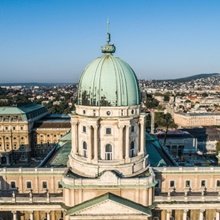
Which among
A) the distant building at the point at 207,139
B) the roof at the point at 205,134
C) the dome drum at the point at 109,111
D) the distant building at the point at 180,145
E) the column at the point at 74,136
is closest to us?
the dome drum at the point at 109,111

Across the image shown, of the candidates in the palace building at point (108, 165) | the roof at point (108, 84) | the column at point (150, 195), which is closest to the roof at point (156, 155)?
the palace building at point (108, 165)

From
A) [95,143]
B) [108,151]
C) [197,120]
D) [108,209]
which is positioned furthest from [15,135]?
[197,120]

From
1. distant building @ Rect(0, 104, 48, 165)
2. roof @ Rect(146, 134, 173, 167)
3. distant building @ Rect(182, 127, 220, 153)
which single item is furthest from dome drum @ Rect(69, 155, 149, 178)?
distant building @ Rect(182, 127, 220, 153)

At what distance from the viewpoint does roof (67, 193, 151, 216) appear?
127 ft

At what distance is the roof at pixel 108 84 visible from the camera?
38.8 m

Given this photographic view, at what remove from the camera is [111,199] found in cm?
3862

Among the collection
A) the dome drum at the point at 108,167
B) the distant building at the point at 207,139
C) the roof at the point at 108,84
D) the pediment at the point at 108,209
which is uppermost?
the roof at the point at 108,84

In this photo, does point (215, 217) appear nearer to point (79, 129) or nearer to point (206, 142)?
point (79, 129)

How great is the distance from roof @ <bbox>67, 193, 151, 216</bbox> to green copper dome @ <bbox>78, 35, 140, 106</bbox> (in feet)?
37.6

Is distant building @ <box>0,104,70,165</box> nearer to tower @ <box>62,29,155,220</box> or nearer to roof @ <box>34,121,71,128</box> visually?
roof @ <box>34,121,71,128</box>

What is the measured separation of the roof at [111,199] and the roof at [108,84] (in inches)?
452

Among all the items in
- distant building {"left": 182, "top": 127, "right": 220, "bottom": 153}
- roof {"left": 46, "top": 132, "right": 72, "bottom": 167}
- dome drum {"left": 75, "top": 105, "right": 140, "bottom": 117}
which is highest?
dome drum {"left": 75, "top": 105, "right": 140, "bottom": 117}

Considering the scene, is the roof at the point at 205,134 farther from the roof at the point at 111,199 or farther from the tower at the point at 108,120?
the roof at the point at 111,199

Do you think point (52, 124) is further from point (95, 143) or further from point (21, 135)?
point (95, 143)
